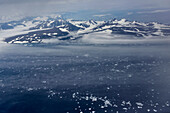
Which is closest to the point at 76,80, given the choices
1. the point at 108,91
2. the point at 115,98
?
the point at 108,91

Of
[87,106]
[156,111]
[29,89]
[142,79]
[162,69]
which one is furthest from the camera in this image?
[162,69]

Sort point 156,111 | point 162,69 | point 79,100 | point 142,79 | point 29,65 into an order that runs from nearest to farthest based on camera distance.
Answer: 1. point 156,111
2. point 79,100
3. point 142,79
4. point 162,69
5. point 29,65

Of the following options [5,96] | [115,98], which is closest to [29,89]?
[5,96]

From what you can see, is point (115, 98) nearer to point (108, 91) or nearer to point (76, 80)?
point (108, 91)

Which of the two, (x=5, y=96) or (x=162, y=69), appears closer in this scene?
(x=5, y=96)

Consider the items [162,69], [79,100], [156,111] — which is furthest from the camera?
[162,69]

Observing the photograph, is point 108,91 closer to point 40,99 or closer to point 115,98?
point 115,98
